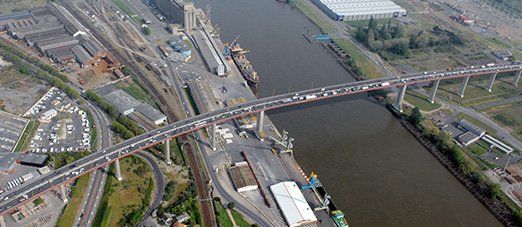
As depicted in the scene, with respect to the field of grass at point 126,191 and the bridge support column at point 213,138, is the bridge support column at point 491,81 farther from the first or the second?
the field of grass at point 126,191

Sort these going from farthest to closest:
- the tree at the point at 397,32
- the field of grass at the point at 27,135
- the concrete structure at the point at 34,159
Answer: the tree at the point at 397,32, the field of grass at the point at 27,135, the concrete structure at the point at 34,159

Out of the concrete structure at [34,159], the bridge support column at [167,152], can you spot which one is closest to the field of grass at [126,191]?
the bridge support column at [167,152]

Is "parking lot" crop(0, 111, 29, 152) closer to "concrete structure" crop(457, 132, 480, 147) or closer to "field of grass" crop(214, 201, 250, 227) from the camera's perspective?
"field of grass" crop(214, 201, 250, 227)

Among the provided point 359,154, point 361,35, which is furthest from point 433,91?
point 361,35

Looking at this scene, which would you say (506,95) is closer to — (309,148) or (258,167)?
(309,148)

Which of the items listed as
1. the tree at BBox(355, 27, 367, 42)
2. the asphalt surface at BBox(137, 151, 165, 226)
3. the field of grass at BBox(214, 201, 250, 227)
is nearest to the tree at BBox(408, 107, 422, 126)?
the tree at BBox(355, 27, 367, 42)
